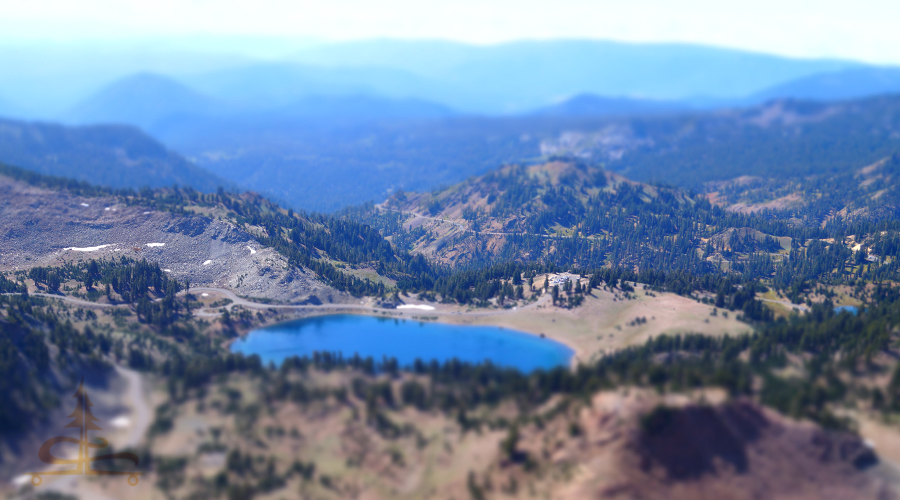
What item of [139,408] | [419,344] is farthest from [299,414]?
[419,344]

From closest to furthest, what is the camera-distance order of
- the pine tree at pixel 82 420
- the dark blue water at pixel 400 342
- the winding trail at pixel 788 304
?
the pine tree at pixel 82 420
the dark blue water at pixel 400 342
the winding trail at pixel 788 304

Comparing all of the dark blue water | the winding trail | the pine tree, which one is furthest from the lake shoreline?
the winding trail

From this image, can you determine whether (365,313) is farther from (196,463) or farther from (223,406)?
(196,463)

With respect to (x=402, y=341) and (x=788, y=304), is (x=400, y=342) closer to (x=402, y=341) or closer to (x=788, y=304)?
(x=402, y=341)

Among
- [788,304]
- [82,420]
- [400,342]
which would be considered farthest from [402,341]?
[788,304]

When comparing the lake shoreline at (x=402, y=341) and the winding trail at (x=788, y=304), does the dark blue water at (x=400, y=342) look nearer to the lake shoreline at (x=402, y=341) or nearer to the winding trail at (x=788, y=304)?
the lake shoreline at (x=402, y=341)

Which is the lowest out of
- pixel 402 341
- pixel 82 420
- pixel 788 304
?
pixel 402 341

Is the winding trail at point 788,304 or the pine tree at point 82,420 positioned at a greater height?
the winding trail at point 788,304

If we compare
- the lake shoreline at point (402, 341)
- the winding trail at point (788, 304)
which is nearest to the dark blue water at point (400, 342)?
the lake shoreline at point (402, 341)
